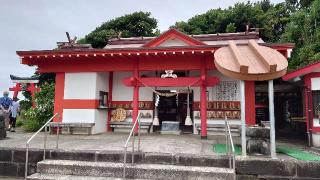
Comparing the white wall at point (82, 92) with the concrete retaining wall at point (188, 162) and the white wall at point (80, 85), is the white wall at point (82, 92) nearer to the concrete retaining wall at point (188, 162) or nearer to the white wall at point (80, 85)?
the white wall at point (80, 85)

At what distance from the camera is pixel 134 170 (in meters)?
5.66

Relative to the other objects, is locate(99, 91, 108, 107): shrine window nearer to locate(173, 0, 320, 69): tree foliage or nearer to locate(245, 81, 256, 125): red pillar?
locate(245, 81, 256, 125): red pillar

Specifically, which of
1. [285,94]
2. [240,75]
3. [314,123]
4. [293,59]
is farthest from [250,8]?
[240,75]

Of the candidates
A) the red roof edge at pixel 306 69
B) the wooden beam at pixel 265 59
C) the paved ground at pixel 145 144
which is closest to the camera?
the wooden beam at pixel 265 59

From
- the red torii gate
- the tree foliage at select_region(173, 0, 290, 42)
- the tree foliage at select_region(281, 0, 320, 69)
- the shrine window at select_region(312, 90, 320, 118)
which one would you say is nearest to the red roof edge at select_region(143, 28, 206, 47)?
the shrine window at select_region(312, 90, 320, 118)

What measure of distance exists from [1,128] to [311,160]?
30.4 ft

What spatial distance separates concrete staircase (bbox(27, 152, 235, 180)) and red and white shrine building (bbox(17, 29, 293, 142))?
4105 millimetres

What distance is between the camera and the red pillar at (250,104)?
10.0m

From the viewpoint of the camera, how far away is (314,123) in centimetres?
794

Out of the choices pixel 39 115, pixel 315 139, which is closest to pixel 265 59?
pixel 315 139

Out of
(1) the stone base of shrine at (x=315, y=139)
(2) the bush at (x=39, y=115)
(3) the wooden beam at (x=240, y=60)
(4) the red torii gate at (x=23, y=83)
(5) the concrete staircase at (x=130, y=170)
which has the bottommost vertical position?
(5) the concrete staircase at (x=130, y=170)

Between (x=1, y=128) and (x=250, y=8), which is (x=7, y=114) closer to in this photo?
(x=1, y=128)

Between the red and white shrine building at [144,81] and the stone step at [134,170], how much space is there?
Answer: 4223 millimetres

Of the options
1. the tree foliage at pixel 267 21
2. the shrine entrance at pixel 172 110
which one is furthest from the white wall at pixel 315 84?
the tree foliage at pixel 267 21
